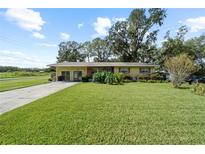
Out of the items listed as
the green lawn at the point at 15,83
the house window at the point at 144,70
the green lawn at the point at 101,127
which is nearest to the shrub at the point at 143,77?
the house window at the point at 144,70

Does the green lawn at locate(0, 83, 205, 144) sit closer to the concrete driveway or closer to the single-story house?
the concrete driveway

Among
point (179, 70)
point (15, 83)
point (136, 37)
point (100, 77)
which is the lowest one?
point (15, 83)

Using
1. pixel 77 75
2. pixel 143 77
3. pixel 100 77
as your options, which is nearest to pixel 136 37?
pixel 143 77

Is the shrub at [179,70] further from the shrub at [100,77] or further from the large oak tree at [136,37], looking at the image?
the large oak tree at [136,37]

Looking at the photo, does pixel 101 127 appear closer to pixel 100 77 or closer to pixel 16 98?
pixel 16 98

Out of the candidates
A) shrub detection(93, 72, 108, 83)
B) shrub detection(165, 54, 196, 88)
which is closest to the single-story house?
shrub detection(93, 72, 108, 83)

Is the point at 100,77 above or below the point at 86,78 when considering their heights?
above

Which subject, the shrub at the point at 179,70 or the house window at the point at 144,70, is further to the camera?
the house window at the point at 144,70

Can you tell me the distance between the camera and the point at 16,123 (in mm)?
5949

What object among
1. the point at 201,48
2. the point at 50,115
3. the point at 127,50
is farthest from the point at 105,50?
the point at 50,115

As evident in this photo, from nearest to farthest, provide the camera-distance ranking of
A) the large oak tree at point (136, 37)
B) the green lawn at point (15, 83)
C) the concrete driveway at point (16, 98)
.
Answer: the concrete driveway at point (16, 98), the green lawn at point (15, 83), the large oak tree at point (136, 37)
